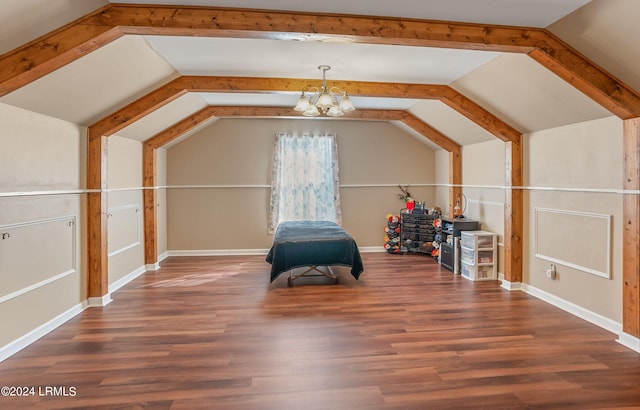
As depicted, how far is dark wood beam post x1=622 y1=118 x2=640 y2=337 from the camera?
2789mm

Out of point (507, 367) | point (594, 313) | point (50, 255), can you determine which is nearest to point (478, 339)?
point (507, 367)

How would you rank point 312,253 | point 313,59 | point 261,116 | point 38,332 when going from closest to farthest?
point 38,332, point 313,59, point 312,253, point 261,116

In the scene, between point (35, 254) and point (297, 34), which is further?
point (35, 254)

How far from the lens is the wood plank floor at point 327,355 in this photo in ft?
7.23

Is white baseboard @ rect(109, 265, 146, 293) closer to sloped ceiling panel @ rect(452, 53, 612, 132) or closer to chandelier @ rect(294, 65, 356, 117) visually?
chandelier @ rect(294, 65, 356, 117)

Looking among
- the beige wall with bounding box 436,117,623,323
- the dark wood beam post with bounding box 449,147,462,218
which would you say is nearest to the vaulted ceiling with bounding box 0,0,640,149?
the beige wall with bounding box 436,117,623,323

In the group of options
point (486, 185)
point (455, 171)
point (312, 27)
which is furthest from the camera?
point (455, 171)

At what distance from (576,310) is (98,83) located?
191 inches

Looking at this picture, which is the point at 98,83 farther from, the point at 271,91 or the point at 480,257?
the point at 480,257

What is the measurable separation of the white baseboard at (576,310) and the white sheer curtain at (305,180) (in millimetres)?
3344

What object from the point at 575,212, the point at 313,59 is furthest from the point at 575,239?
the point at 313,59

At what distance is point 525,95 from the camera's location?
142 inches

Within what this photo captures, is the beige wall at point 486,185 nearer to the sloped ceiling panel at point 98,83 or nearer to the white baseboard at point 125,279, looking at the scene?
the sloped ceiling panel at point 98,83

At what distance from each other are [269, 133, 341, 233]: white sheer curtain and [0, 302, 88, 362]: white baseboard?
3421 mm
